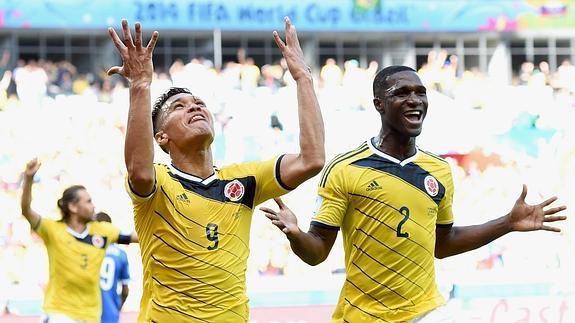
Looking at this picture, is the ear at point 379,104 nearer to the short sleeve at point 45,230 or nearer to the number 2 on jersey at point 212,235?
the number 2 on jersey at point 212,235

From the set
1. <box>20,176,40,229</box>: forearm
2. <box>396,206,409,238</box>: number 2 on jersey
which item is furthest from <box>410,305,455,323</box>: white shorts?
<box>20,176,40,229</box>: forearm

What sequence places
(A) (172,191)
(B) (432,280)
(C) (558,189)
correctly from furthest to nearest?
(C) (558,189)
(B) (432,280)
(A) (172,191)

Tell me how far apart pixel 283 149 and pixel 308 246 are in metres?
10.9

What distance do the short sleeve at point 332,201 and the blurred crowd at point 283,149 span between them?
324 inches

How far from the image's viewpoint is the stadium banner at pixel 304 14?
84.7 ft

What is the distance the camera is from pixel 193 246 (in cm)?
549

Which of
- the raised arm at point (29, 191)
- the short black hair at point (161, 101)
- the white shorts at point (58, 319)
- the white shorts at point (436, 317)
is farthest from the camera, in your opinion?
the white shorts at point (58, 319)

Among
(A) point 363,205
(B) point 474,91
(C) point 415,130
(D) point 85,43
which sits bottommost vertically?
(A) point 363,205

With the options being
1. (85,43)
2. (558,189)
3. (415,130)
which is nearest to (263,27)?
(85,43)

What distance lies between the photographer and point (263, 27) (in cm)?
2727

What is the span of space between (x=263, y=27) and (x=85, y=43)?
446 centimetres

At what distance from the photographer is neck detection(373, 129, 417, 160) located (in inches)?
266

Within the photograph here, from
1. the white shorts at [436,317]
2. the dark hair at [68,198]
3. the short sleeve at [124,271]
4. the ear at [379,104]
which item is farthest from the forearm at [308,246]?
the short sleeve at [124,271]

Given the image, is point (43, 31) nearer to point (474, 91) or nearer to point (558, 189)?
point (474, 91)
